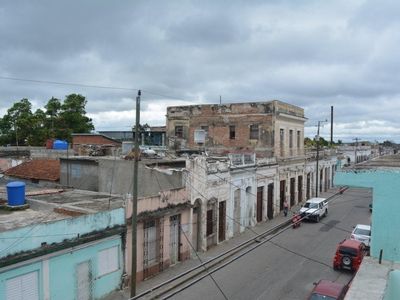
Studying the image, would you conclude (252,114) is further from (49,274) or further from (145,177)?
(49,274)

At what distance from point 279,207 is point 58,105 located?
30.7m

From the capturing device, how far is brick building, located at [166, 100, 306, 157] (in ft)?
114

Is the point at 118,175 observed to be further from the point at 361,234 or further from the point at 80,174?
the point at 361,234

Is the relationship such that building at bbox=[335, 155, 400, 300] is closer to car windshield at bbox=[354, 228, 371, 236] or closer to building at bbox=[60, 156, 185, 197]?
building at bbox=[60, 156, 185, 197]

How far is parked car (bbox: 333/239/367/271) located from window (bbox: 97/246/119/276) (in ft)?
35.8

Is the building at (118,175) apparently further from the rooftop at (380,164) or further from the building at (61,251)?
the rooftop at (380,164)

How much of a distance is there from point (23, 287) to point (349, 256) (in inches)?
577

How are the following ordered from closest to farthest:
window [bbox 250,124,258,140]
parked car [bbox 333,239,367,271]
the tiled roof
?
parked car [bbox 333,239,367,271] → the tiled roof → window [bbox 250,124,258,140]

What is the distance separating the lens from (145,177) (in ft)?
72.0

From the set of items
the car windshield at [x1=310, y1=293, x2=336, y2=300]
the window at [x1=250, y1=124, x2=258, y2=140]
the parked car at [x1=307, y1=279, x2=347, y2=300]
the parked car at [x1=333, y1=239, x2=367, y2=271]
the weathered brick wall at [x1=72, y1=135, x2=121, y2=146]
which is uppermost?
the window at [x1=250, y1=124, x2=258, y2=140]

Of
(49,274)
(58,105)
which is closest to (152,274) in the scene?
(49,274)

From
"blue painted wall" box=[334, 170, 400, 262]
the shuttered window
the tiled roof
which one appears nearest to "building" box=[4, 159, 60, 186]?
the tiled roof

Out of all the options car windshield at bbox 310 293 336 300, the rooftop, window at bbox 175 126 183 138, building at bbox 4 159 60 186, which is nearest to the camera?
the rooftop

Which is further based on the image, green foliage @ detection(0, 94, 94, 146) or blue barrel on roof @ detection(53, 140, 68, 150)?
green foliage @ detection(0, 94, 94, 146)
